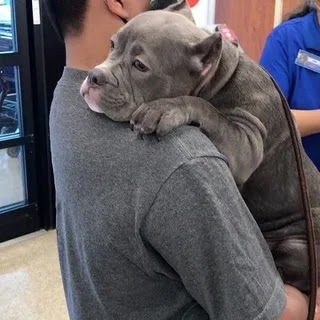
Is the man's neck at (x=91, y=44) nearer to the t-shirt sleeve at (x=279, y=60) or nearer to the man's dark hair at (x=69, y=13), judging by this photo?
the man's dark hair at (x=69, y=13)

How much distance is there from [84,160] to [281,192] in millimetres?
511

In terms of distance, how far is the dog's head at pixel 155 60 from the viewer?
3.24ft

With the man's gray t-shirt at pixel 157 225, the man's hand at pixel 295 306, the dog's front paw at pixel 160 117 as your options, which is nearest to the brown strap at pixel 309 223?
the man's hand at pixel 295 306

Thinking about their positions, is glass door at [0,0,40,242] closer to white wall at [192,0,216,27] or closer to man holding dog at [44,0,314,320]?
white wall at [192,0,216,27]

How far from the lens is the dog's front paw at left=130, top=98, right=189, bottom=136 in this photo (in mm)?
851

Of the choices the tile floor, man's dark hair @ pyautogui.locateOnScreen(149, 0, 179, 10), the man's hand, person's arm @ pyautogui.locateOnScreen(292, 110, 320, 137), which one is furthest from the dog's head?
the tile floor

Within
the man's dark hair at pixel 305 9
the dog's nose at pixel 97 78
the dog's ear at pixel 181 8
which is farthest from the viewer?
the man's dark hair at pixel 305 9

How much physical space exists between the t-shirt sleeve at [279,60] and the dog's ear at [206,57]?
0.67 metres

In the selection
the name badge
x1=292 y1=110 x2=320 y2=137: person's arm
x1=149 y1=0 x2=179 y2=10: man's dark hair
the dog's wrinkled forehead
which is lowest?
x1=292 y1=110 x2=320 y2=137: person's arm

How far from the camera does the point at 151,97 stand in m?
1.01

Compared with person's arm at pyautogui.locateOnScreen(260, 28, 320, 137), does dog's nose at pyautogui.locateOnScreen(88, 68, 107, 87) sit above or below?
above

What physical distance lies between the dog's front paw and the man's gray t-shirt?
2cm

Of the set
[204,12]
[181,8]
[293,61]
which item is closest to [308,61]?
[293,61]

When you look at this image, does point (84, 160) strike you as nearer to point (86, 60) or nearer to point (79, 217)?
point (79, 217)
